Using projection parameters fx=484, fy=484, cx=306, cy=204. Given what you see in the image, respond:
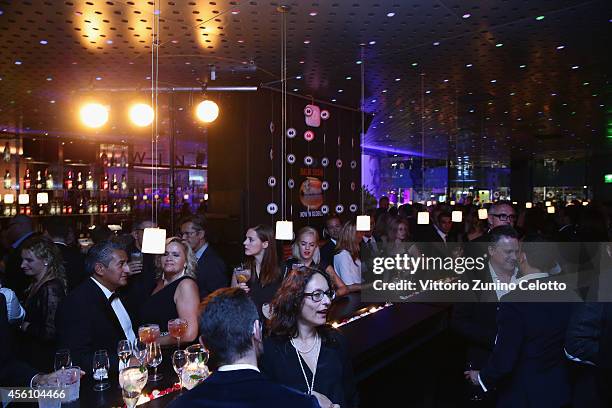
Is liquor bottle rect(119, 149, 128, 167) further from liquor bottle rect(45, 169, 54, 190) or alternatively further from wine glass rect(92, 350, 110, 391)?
wine glass rect(92, 350, 110, 391)

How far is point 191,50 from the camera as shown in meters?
5.31

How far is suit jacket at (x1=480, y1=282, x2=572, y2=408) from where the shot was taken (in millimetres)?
2752

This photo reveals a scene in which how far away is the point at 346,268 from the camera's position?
544 centimetres

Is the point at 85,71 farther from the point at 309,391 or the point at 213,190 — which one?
the point at 309,391

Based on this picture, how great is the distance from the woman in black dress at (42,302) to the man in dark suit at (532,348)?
2.99 metres

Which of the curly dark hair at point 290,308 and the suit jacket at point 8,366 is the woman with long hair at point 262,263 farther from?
the suit jacket at point 8,366

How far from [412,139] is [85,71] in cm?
1108

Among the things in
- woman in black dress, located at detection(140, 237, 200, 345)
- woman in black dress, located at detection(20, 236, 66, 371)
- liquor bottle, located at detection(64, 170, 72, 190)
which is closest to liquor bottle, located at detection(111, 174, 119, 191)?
liquor bottle, located at detection(64, 170, 72, 190)

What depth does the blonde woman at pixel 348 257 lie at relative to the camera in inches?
214

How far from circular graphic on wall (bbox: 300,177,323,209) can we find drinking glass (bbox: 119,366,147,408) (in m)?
6.19

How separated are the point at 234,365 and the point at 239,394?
0.63 ft

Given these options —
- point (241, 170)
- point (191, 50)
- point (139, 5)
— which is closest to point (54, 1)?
point (139, 5)

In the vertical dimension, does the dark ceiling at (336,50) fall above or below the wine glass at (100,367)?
above

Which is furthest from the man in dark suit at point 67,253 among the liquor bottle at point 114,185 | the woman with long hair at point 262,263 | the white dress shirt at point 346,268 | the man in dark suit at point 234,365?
the liquor bottle at point 114,185
